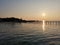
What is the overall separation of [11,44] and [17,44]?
932 millimetres

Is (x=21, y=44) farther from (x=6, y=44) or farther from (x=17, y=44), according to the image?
(x=6, y=44)

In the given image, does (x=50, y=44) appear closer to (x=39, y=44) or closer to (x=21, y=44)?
(x=39, y=44)

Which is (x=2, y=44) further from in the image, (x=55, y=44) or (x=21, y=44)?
(x=55, y=44)

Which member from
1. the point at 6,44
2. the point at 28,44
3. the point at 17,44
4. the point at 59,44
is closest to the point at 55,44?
the point at 59,44

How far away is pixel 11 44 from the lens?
20125 mm

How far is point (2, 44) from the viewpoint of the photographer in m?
19.8

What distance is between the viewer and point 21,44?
796 inches

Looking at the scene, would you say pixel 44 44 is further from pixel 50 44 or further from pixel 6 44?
pixel 6 44

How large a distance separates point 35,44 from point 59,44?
3.77 metres

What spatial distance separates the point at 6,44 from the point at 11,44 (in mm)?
768

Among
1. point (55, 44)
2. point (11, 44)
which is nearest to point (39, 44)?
point (55, 44)

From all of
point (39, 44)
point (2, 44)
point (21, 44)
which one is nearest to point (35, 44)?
point (39, 44)

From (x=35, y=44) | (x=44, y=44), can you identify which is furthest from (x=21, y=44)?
(x=44, y=44)

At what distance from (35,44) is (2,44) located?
16.8ft
